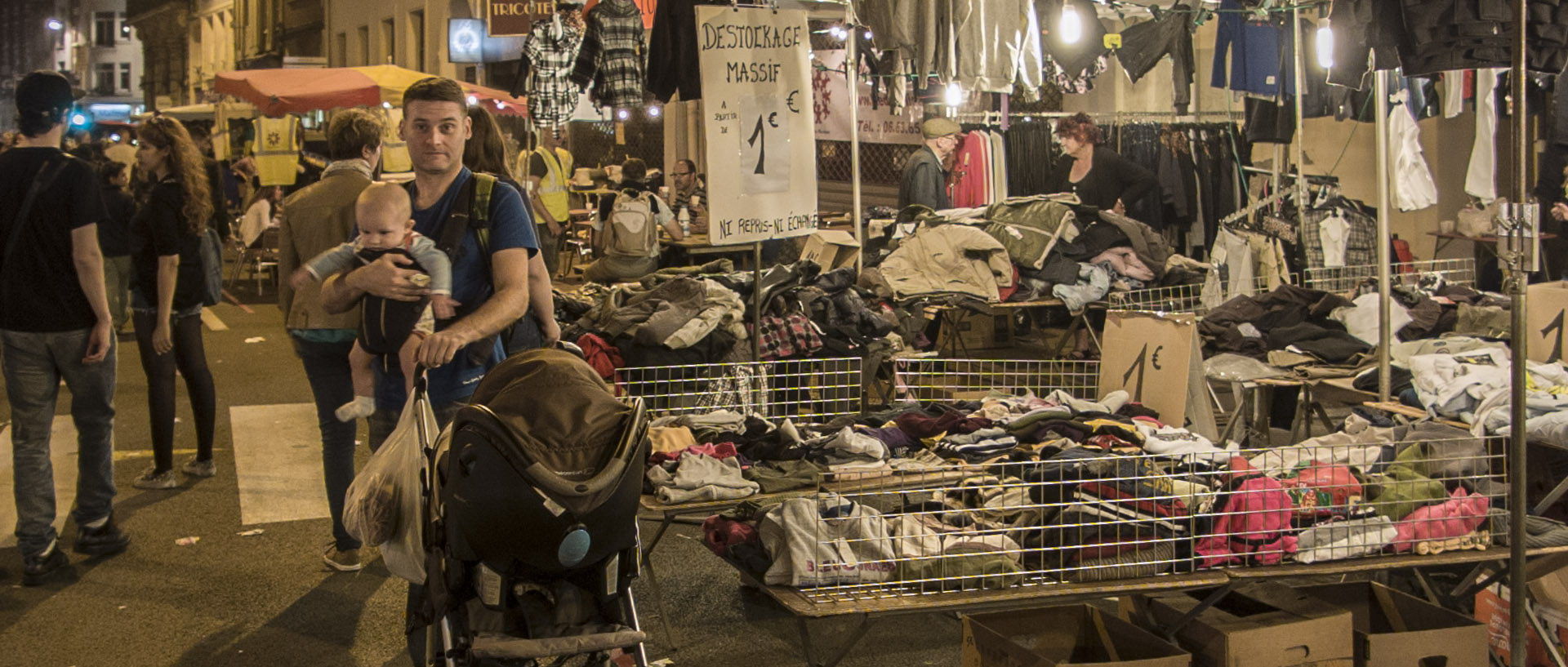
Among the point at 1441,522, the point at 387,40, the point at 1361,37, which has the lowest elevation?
the point at 1441,522

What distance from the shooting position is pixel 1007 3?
8.03 metres

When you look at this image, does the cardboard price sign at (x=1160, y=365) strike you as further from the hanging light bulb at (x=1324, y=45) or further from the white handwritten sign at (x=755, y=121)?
the hanging light bulb at (x=1324, y=45)

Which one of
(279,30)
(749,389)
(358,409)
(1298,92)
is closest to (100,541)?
(358,409)

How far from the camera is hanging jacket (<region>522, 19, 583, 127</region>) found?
10.0 metres

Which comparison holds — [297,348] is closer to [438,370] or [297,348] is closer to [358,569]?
[358,569]

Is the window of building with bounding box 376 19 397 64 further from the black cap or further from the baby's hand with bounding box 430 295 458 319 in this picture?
the baby's hand with bounding box 430 295 458 319

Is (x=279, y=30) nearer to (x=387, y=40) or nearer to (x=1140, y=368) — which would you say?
(x=387, y=40)

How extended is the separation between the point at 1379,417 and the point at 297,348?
4.48m

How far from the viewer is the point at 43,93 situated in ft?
18.3

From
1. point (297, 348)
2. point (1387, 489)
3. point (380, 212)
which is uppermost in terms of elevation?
point (380, 212)

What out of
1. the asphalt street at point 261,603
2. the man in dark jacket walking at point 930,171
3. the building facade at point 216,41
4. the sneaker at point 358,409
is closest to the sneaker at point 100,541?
the asphalt street at point 261,603

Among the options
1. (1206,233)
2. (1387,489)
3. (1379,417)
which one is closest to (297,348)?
(1387,489)

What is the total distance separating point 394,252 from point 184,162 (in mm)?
3468

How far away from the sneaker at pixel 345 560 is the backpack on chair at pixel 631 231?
5341 mm
